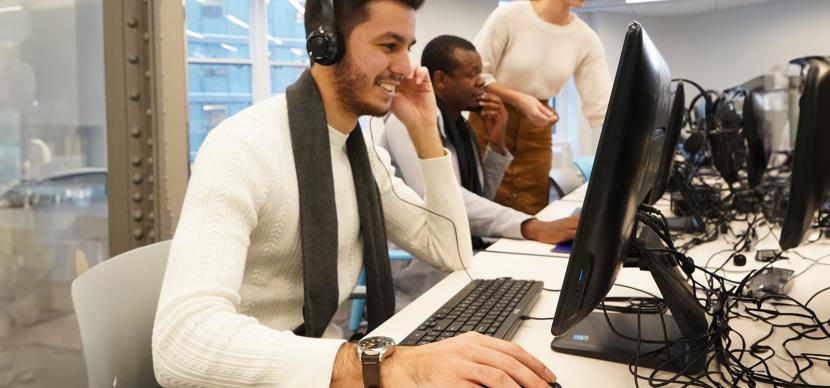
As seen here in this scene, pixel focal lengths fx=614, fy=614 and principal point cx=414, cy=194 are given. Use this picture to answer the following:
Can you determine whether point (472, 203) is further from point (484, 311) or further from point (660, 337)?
point (660, 337)

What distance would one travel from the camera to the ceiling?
6.73 metres

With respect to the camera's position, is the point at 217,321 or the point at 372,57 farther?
the point at 372,57

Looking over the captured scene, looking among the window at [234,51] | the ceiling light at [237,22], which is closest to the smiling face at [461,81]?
the window at [234,51]

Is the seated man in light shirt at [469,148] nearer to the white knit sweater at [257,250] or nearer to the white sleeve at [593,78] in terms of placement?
the white knit sweater at [257,250]

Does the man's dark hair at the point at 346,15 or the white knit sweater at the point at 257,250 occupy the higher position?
the man's dark hair at the point at 346,15

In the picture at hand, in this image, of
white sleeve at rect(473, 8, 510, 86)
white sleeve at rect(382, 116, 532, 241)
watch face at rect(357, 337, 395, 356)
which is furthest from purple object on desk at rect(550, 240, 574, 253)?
white sleeve at rect(473, 8, 510, 86)

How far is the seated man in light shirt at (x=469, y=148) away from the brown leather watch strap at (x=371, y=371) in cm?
95

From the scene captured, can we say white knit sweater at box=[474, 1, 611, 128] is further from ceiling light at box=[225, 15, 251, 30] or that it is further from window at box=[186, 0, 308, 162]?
ceiling light at box=[225, 15, 251, 30]

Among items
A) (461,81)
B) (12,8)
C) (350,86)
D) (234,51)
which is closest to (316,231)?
(350,86)

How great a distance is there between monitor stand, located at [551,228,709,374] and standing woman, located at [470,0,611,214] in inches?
65.6

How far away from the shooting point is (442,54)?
2.12 metres

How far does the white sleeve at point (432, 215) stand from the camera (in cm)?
130

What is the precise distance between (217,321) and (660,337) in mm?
559

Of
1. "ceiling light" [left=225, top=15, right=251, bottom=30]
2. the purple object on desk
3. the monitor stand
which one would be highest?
"ceiling light" [left=225, top=15, right=251, bottom=30]
